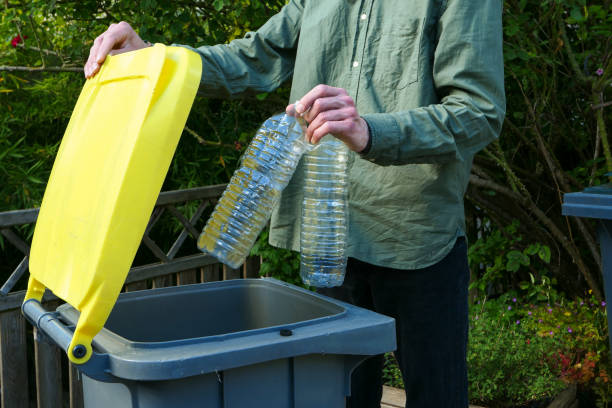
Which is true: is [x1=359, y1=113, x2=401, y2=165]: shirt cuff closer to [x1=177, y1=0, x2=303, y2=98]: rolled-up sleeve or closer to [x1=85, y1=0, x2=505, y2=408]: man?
[x1=85, y1=0, x2=505, y2=408]: man

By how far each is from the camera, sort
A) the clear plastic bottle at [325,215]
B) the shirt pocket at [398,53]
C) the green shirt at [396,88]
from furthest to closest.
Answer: the clear plastic bottle at [325,215] → the shirt pocket at [398,53] → the green shirt at [396,88]

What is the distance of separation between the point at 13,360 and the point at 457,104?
7.26ft

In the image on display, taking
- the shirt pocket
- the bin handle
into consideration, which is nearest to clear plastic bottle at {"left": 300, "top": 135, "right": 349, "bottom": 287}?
the shirt pocket

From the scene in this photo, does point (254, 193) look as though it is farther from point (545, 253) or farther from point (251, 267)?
point (545, 253)

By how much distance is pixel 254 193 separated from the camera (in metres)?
1.93

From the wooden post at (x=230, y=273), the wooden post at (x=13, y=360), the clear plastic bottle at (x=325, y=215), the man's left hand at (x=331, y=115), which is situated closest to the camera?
the man's left hand at (x=331, y=115)

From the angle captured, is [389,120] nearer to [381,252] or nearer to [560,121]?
[381,252]

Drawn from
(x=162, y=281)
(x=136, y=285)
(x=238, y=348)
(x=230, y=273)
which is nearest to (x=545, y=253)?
(x=230, y=273)

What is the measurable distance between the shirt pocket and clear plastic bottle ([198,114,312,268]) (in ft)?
0.97

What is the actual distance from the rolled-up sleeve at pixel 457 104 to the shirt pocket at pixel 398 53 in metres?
0.06

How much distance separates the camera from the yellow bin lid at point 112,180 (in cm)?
122

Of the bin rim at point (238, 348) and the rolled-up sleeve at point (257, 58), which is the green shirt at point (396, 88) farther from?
the bin rim at point (238, 348)

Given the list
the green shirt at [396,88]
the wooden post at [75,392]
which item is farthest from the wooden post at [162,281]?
the green shirt at [396,88]

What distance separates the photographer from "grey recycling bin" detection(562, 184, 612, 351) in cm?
210
